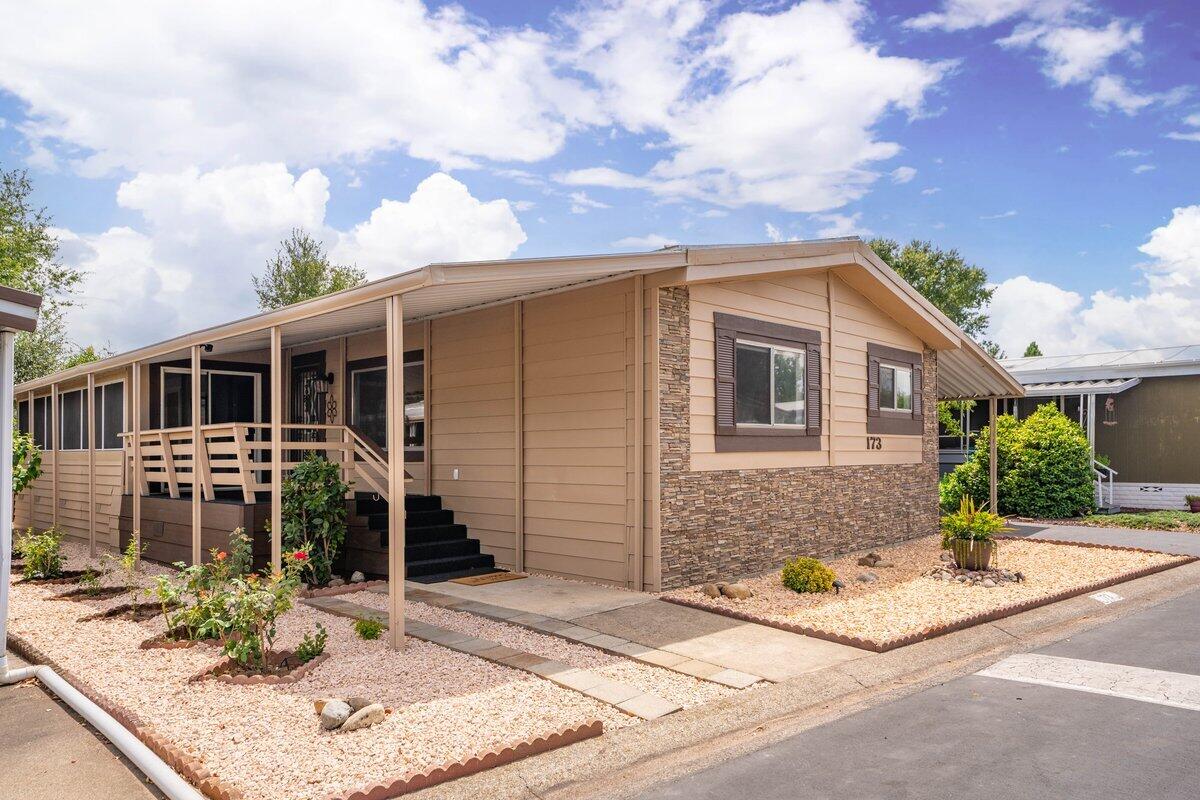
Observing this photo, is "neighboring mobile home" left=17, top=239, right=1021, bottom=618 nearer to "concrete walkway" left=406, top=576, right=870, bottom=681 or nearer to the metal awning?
"concrete walkway" left=406, top=576, right=870, bottom=681

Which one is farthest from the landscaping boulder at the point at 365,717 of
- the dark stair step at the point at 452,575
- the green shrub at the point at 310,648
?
the dark stair step at the point at 452,575

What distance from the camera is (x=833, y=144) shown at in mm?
22625

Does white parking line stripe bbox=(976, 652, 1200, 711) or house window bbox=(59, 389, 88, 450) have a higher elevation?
house window bbox=(59, 389, 88, 450)

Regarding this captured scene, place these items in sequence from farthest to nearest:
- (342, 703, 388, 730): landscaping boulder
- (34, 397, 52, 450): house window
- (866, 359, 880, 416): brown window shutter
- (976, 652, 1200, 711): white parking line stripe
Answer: (34, 397, 52, 450): house window → (866, 359, 880, 416): brown window shutter → (976, 652, 1200, 711): white parking line stripe → (342, 703, 388, 730): landscaping boulder

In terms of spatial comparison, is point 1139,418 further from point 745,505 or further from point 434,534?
point 434,534

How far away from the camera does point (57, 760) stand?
13.2 ft

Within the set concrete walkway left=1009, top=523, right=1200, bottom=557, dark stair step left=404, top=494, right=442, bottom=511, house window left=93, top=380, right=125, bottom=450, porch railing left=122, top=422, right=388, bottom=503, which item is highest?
house window left=93, top=380, right=125, bottom=450

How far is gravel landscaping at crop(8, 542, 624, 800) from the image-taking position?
375cm

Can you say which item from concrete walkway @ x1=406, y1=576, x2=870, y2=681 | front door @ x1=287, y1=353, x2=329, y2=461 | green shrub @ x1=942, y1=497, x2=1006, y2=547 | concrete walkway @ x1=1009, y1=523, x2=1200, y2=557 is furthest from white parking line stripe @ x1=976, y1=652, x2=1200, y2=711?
front door @ x1=287, y1=353, x2=329, y2=461

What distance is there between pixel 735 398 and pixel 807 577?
202 cm

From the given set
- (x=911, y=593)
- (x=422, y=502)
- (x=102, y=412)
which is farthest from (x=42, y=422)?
(x=911, y=593)

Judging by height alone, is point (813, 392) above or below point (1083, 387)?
below

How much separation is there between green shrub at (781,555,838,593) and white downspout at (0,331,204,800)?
19.0 feet

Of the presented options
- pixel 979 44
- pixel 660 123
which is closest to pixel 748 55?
pixel 979 44
